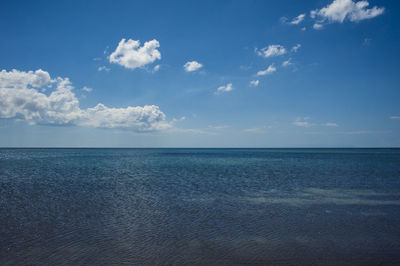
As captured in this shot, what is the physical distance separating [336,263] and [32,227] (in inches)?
574

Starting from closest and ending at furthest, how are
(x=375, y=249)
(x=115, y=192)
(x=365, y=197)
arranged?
(x=375, y=249), (x=365, y=197), (x=115, y=192)

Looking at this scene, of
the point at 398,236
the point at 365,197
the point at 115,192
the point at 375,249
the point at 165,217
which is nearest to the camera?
the point at 375,249

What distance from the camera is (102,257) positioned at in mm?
9328

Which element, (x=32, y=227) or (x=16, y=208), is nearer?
(x=32, y=227)

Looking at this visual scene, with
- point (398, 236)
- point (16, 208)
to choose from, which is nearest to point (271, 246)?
point (398, 236)

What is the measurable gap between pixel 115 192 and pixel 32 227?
1071cm

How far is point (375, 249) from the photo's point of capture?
32.6ft

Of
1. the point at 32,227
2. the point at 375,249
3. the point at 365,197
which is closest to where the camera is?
the point at 375,249

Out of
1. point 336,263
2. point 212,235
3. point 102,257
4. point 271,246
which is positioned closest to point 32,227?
point 102,257

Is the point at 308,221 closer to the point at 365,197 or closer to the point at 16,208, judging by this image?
the point at 365,197

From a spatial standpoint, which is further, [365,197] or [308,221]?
[365,197]

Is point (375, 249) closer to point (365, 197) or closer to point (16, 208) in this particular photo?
point (365, 197)

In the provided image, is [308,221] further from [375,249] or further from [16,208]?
[16,208]

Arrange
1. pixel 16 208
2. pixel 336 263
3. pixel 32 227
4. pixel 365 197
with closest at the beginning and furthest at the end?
pixel 336 263 < pixel 32 227 < pixel 16 208 < pixel 365 197
